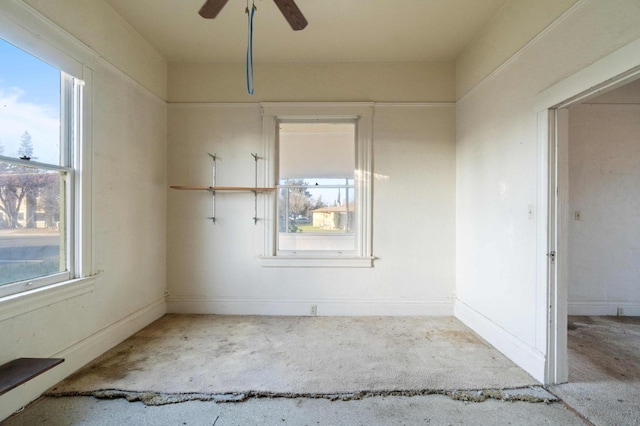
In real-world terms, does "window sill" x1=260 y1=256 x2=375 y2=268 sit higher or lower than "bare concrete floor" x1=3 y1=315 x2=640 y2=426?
higher

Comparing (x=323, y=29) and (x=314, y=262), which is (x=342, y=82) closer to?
(x=323, y=29)

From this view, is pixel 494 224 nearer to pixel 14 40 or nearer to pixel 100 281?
pixel 100 281

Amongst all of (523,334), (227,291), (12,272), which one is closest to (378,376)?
(523,334)

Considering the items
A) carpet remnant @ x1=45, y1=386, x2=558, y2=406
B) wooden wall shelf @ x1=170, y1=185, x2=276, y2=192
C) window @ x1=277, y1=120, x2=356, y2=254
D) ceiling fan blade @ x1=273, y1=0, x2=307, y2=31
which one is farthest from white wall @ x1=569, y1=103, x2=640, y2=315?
wooden wall shelf @ x1=170, y1=185, x2=276, y2=192

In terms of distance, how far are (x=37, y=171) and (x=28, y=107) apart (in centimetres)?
42

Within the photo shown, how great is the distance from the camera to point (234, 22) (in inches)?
103

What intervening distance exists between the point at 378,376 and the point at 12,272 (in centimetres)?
249

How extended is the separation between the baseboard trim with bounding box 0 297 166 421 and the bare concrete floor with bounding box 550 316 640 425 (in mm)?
3347

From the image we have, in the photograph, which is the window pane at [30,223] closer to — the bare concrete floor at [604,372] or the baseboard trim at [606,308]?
the bare concrete floor at [604,372]

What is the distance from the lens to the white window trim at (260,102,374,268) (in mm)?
3293

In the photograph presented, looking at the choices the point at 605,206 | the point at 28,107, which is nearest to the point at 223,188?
the point at 28,107

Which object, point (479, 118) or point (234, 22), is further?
point (479, 118)

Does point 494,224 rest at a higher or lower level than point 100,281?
higher

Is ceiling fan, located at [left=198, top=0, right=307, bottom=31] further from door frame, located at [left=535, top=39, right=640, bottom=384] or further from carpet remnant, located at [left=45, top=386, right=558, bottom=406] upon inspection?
carpet remnant, located at [left=45, top=386, right=558, bottom=406]
